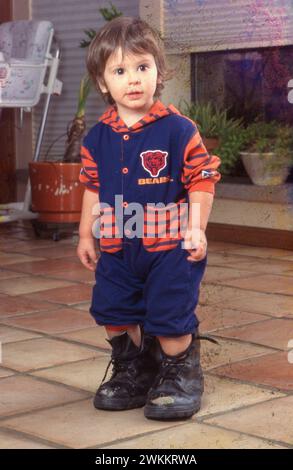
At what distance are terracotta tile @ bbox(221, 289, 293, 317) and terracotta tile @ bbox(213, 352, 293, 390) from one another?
1.53 ft

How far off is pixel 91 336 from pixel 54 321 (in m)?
0.22

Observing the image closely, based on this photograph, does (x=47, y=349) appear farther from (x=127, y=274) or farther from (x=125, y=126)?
(x=125, y=126)

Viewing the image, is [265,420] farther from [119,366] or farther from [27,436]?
[27,436]

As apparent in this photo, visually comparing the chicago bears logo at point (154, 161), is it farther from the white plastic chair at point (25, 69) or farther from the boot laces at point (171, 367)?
the white plastic chair at point (25, 69)

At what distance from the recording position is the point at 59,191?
14.0 feet

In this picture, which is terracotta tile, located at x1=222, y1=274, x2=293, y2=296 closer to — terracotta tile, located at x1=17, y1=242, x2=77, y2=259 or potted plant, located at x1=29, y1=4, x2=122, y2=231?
terracotta tile, located at x1=17, y1=242, x2=77, y2=259

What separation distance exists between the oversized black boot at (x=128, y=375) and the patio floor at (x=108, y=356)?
27 mm

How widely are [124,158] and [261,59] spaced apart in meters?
2.46

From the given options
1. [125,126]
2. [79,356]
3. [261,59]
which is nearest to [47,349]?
[79,356]

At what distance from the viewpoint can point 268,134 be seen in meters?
4.13

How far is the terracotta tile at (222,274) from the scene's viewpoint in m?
3.36

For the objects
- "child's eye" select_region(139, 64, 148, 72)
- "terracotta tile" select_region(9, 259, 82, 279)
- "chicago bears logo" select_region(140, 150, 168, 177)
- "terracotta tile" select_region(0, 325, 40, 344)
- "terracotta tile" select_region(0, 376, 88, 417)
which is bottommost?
"terracotta tile" select_region(9, 259, 82, 279)

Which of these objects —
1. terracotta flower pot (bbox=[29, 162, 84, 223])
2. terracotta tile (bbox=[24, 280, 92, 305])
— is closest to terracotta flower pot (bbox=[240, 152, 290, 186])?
terracotta flower pot (bbox=[29, 162, 84, 223])

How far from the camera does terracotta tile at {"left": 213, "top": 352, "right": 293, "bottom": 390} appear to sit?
84.3 inches
